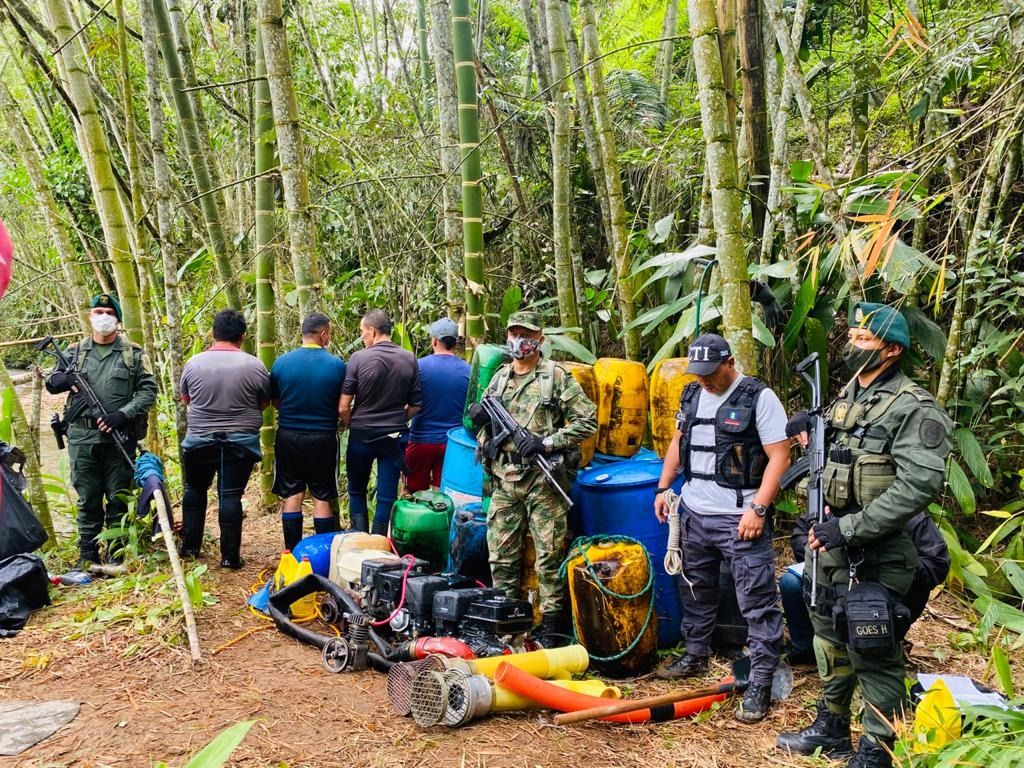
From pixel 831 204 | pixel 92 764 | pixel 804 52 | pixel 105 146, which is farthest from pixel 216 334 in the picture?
pixel 804 52

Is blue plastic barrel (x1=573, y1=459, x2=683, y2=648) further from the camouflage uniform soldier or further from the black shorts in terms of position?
the black shorts

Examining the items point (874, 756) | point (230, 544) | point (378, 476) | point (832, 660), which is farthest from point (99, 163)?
point (874, 756)

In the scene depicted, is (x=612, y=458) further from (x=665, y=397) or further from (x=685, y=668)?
(x=685, y=668)

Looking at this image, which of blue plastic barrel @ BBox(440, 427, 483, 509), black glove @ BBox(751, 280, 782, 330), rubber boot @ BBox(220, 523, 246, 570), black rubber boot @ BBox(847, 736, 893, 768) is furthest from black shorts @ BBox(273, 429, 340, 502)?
black rubber boot @ BBox(847, 736, 893, 768)

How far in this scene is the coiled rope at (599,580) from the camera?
388 centimetres

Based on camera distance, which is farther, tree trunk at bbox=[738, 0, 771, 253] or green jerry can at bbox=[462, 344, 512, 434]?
tree trunk at bbox=[738, 0, 771, 253]

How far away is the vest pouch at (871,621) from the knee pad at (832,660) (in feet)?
0.88

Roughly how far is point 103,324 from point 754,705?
4464 mm

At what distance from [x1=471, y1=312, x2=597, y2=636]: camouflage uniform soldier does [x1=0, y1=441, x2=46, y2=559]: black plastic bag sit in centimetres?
265

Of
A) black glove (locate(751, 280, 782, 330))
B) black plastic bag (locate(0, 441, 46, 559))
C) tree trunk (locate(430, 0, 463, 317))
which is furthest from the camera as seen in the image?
tree trunk (locate(430, 0, 463, 317))

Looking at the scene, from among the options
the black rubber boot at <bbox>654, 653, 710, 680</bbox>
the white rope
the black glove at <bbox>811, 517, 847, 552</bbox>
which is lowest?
the black rubber boot at <bbox>654, 653, 710, 680</bbox>

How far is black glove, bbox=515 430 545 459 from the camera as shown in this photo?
4094 millimetres

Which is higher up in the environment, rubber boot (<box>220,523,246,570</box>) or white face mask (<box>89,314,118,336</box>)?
white face mask (<box>89,314,118,336</box>)

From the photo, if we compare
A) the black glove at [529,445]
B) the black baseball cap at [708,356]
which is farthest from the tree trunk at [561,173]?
the black baseball cap at [708,356]
